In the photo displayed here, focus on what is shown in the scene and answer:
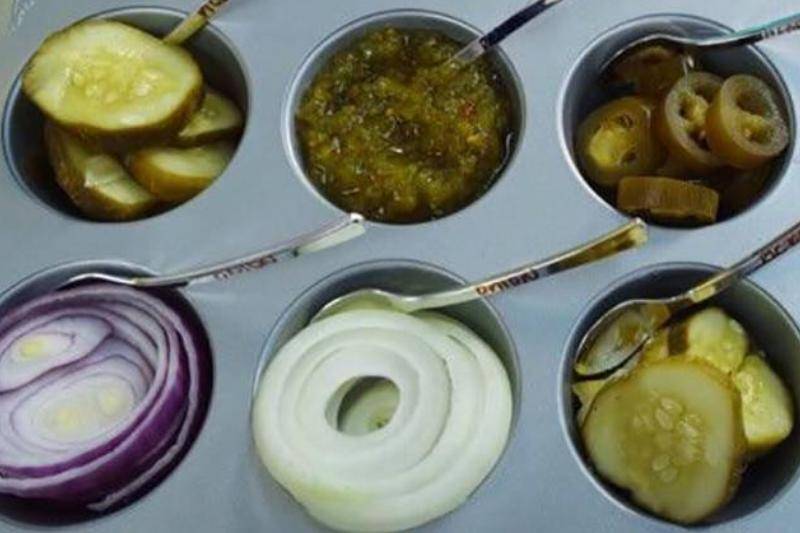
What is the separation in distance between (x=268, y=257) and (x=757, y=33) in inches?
20.3

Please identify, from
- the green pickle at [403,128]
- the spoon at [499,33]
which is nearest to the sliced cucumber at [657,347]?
the green pickle at [403,128]

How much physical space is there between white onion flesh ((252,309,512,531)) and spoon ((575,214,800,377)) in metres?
0.09

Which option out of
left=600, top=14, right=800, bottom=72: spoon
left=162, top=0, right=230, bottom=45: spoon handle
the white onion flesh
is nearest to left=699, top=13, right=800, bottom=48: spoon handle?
left=600, top=14, right=800, bottom=72: spoon

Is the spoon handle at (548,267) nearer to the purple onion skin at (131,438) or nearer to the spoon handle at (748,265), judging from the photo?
the spoon handle at (748,265)

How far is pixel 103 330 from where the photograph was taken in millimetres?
1154

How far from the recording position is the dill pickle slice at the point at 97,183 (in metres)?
1.22

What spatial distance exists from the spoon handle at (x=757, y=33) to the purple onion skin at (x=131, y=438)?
0.57 metres

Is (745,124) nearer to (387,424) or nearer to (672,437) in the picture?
(672,437)

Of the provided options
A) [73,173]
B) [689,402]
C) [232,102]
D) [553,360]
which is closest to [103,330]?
[73,173]

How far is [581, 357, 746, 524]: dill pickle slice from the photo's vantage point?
1003 mm

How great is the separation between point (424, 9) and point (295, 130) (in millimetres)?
182

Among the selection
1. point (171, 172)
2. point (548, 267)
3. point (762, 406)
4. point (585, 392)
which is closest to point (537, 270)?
point (548, 267)

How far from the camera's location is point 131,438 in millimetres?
1076

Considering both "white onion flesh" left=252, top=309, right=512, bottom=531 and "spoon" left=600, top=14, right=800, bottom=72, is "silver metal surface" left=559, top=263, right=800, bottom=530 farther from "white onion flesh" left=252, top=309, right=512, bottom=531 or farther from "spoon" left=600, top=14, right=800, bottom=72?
"spoon" left=600, top=14, right=800, bottom=72
